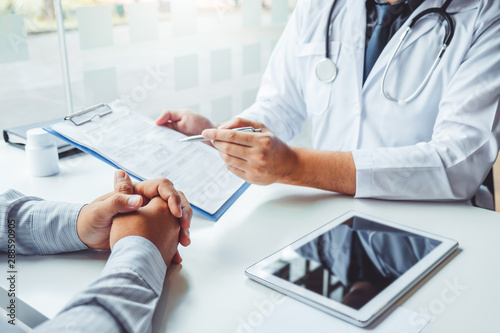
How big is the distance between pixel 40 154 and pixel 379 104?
911 mm

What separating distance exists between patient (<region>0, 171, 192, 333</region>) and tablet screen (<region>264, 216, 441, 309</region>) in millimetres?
184

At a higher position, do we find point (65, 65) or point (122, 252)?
point (65, 65)

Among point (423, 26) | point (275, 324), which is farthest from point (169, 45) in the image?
point (275, 324)

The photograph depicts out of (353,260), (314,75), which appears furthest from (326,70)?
(353,260)

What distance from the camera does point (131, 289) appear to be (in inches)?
→ 24.0

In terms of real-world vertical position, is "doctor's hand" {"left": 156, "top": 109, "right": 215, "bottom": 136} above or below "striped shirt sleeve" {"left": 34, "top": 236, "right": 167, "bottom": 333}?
above

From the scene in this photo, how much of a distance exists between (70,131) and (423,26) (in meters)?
0.95

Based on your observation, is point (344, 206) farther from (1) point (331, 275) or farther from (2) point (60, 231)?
(2) point (60, 231)

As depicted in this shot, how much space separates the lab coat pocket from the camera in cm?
137

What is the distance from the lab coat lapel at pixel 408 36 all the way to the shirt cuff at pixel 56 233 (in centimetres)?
90

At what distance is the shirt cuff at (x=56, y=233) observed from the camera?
30.3 inches

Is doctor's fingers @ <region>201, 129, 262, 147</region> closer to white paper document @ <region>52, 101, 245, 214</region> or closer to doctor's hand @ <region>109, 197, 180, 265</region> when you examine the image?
white paper document @ <region>52, 101, 245, 214</region>

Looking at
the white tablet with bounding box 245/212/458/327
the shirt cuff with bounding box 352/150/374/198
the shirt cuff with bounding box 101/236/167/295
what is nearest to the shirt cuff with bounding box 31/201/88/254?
the shirt cuff with bounding box 101/236/167/295

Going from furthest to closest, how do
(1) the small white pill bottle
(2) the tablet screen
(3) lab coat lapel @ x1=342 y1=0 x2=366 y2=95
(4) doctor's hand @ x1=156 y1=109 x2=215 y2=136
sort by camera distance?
(3) lab coat lapel @ x1=342 y1=0 x2=366 y2=95, (4) doctor's hand @ x1=156 y1=109 x2=215 y2=136, (1) the small white pill bottle, (2) the tablet screen
